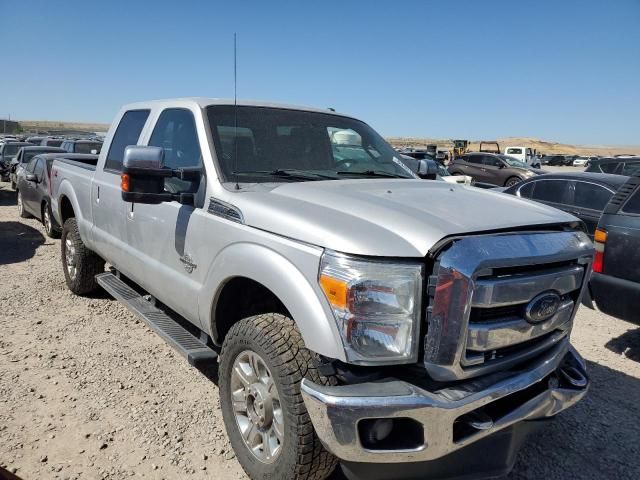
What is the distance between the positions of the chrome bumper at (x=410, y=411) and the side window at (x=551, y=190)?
21.5 ft

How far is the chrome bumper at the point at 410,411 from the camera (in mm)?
2027

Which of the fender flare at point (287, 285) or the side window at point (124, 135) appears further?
the side window at point (124, 135)

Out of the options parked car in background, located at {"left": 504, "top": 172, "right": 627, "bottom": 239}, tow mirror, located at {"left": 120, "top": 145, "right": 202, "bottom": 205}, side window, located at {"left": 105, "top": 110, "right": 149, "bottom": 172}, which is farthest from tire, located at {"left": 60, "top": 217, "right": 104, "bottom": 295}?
parked car in background, located at {"left": 504, "top": 172, "right": 627, "bottom": 239}

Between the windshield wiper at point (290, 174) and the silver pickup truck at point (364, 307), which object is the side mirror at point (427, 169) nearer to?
the silver pickup truck at point (364, 307)

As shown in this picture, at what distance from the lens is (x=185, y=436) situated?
314 centimetres

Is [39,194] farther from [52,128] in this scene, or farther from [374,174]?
[52,128]

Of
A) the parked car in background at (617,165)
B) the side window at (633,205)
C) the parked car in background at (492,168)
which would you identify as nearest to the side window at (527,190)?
the side window at (633,205)

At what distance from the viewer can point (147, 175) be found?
9.65 ft

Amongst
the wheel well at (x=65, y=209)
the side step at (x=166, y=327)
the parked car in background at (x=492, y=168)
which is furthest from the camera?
the parked car in background at (x=492, y=168)

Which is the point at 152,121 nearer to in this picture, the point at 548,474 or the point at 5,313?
the point at 5,313

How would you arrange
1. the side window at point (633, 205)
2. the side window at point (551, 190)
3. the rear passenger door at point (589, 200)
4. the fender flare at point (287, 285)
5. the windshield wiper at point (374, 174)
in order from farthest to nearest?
the side window at point (551, 190)
the rear passenger door at point (589, 200)
the side window at point (633, 205)
the windshield wiper at point (374, 174)
the fender flare at point (287, 285)

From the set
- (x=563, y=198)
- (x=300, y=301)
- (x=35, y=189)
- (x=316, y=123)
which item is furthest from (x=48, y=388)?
(x=35, y=189)

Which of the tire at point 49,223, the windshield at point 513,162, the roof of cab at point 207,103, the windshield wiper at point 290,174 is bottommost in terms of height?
the tire at point 49,223

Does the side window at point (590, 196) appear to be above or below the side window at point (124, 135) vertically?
below
